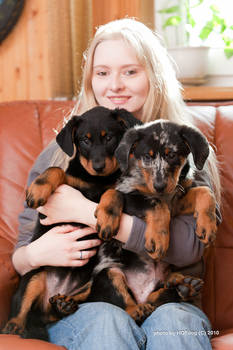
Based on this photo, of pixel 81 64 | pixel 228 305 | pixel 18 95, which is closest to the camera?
pixel 228 305

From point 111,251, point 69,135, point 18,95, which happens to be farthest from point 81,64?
point 111,251

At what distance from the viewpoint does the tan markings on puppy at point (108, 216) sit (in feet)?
5.50

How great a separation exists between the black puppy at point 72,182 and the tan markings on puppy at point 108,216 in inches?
6.9

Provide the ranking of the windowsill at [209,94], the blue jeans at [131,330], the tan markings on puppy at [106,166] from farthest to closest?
the windowsill at [209,94] < the tan markings on puppy at [106,166] < the blue jeans at [131,330]

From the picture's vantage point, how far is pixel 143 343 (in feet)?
5.32

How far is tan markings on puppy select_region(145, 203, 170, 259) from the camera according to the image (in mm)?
1661

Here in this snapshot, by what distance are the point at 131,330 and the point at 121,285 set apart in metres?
0.21

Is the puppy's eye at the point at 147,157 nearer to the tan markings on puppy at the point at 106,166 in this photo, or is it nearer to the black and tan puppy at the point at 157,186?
the black and tan puppy at the point at 157,186

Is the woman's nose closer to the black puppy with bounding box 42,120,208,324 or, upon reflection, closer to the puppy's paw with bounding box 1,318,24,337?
the black puppy with bounding box 42,120,208,324

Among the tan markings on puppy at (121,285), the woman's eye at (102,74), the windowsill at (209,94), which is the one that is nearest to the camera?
the tan markings on puppy at (121,285)

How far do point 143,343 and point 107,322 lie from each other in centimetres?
15

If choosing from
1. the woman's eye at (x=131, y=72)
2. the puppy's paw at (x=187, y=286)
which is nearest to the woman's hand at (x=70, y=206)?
the puppy's paw at (x=187, y=286)

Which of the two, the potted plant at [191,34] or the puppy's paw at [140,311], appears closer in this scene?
the puppy's paw at [140,311]

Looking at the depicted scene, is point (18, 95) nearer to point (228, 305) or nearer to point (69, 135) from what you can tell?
point (69, 135)
